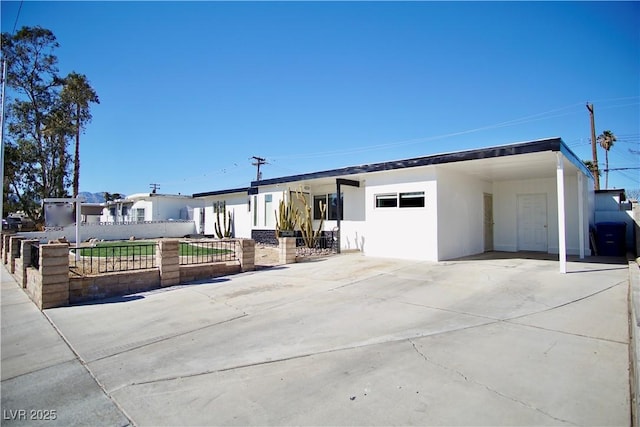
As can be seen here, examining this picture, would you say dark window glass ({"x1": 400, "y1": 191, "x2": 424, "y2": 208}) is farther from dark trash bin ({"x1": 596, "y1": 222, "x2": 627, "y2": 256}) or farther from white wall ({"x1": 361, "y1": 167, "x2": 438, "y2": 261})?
dark trash bin ({"x1": 596, "y1": 222, "x2": 627, "y2": 256})

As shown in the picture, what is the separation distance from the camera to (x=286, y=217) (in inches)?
597

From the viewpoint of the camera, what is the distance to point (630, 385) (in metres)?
3.00

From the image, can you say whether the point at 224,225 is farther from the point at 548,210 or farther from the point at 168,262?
the point at 548,210

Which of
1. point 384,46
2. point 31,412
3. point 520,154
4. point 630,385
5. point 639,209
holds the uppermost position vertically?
point 384,46

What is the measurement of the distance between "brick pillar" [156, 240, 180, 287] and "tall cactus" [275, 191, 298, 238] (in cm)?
699

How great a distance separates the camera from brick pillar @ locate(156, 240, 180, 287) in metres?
7.91

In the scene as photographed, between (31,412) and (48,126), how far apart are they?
86.4ft

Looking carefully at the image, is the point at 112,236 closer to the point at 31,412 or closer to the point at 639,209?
the point at 31,412

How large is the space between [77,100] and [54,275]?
2277 cm

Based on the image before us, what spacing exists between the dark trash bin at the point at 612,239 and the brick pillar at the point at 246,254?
11968mm

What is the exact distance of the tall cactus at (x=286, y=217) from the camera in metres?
15.1

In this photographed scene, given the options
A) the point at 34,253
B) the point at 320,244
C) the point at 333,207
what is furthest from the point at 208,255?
the point at 333,207

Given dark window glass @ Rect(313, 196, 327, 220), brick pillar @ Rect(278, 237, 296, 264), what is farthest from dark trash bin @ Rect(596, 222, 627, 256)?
brick pillar @ Rect(278, 237, 296, 264)

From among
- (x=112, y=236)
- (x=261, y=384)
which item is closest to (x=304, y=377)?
(x=261, y=384)
